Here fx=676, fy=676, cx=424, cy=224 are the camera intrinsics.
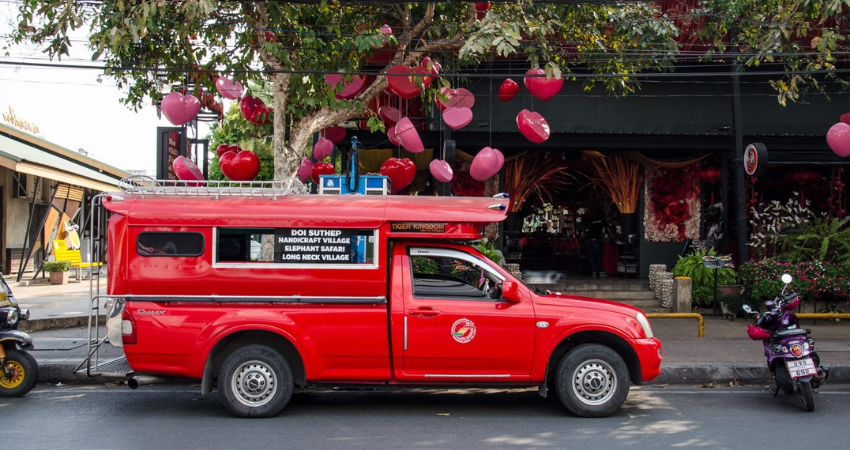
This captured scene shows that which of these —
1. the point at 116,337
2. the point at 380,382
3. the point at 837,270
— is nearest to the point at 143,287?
the point at 116,337

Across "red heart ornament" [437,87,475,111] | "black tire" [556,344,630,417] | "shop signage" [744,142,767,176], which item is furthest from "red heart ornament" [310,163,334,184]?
"shop signage" [744,142,767,176]

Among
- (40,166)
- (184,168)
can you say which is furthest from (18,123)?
(184,168)

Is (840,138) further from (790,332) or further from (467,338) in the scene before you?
(467,338)

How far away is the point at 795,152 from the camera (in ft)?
49.1

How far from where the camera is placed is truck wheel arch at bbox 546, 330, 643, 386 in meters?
6.77

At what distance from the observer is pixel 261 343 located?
265 inches

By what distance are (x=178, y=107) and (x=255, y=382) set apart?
5417 mm

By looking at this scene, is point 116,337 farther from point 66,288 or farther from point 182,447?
point 66,288

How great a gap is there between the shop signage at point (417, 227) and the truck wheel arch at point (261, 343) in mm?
1544

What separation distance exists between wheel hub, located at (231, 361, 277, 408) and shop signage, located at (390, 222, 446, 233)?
6.05ft

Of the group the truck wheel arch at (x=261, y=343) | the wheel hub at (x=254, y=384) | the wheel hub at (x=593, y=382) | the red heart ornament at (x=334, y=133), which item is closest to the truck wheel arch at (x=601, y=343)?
the wheel hub at (x=593, y=382)

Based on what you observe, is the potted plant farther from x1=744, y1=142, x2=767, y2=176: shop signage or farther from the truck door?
x1=744, y1=142, x2=767, y2=176: shop signage

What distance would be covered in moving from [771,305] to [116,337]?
6922 mm

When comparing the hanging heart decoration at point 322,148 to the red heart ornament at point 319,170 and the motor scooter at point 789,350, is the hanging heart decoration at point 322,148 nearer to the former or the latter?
the red heart ornament at point 319,170
